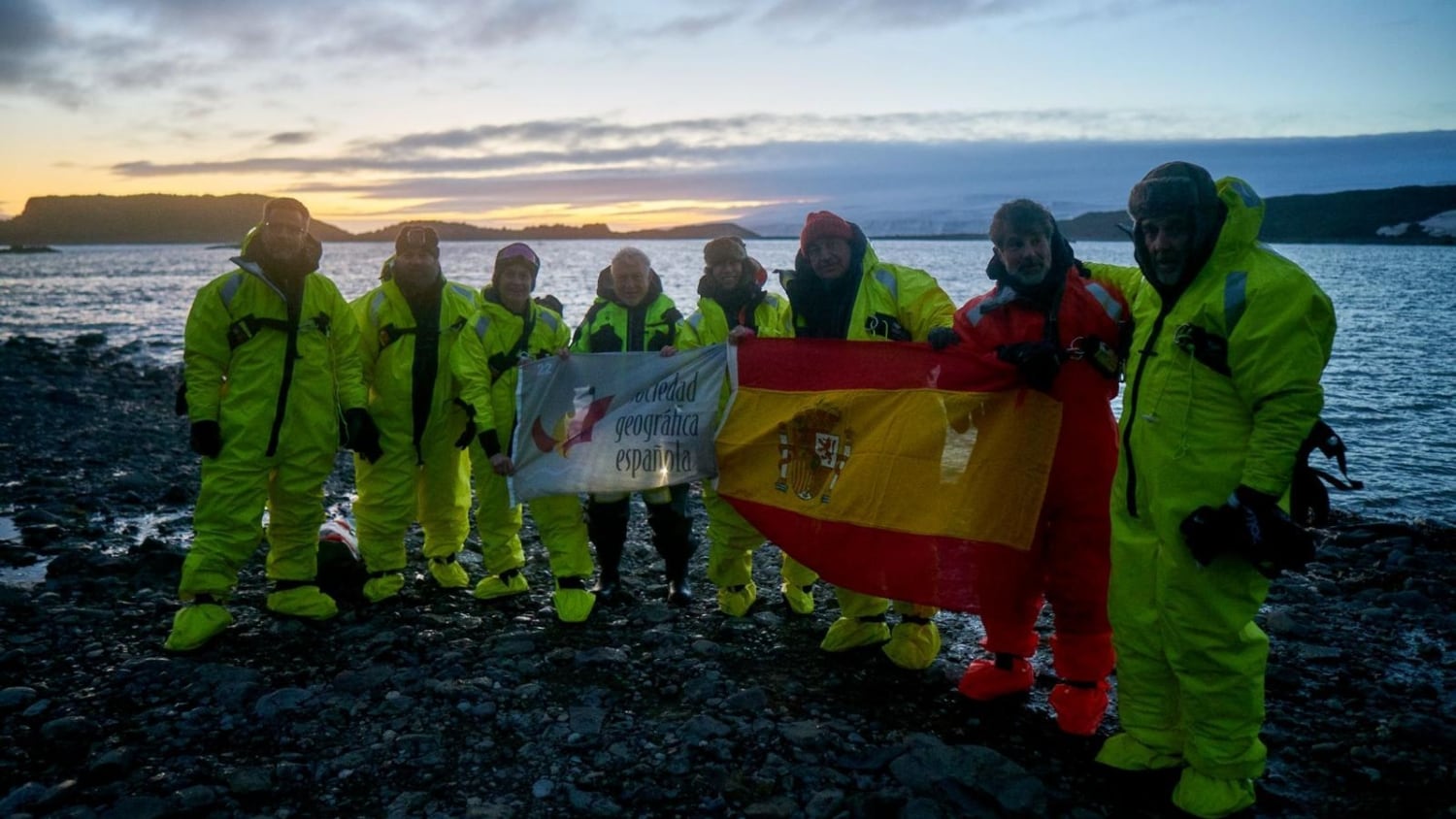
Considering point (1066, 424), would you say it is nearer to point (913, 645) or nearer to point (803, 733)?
point (913, 645)

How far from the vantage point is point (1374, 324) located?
32.6 meters

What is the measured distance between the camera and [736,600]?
A: 717cm

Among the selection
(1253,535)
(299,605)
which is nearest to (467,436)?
(299,605)

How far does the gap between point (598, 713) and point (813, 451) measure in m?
2.28

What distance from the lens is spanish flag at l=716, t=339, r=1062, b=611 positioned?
5449 mm

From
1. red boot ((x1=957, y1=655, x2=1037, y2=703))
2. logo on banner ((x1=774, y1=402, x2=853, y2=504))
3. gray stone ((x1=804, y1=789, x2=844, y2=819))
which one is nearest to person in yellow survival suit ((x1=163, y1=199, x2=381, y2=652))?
logo on banner ((x1=774, y1=402, x2=853, y2=504))

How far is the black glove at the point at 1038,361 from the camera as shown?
5059 millimetres

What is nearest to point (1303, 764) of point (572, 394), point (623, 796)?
point (623, 796)

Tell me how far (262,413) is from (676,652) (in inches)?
134

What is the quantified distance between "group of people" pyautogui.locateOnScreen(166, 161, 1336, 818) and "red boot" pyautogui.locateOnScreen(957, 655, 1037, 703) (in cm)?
1

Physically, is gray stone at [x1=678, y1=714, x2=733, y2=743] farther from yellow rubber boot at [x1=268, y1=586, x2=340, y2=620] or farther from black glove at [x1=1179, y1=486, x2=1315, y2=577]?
yellow rubber boot at [x1=268, y1=586, x2=340, y2=620]

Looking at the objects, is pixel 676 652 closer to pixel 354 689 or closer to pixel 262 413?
pixel 354 689

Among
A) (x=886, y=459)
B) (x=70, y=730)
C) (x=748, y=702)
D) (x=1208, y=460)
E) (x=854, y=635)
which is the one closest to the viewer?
(x=1208, y=460)

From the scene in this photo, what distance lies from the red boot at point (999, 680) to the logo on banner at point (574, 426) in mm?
3347
